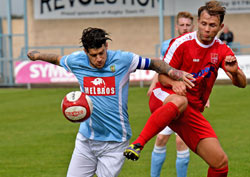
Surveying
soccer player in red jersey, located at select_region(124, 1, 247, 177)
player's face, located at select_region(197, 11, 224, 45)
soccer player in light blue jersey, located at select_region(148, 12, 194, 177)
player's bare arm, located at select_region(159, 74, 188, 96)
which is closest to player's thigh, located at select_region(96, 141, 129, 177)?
soccer player in red jersey, located at select_region(124, 1, 247, 177)

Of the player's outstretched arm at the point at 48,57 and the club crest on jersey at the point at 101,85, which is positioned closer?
the club crest on jersey at the point at 101,85

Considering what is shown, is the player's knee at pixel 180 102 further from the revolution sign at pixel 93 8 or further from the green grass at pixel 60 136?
the revolution sign at pixel 93 8

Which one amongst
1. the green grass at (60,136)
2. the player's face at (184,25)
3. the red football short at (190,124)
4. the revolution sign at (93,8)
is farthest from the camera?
the revolution sign at (93,8)

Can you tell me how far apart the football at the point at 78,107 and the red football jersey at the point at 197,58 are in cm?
102

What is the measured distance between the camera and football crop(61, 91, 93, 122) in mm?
5500

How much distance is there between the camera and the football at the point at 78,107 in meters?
5.50

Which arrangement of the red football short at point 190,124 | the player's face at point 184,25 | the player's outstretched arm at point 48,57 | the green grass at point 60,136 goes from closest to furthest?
the red football short at point 190,124 → the player's outstretched arm at point 48,57 → the player's face at point 184,25 → the green grass at point 60,136

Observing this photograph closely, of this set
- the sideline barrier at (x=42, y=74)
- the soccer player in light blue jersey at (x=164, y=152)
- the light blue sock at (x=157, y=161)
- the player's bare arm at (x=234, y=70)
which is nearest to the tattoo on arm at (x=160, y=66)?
the player's bare arm at (x=234, y=70)

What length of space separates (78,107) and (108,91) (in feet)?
1.35

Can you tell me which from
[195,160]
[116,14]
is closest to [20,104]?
[195,160]

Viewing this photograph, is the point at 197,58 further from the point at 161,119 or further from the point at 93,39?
the point at 93,39

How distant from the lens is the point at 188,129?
18.9ft

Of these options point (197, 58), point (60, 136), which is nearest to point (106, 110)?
point (197, 58)

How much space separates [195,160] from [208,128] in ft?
12.5
